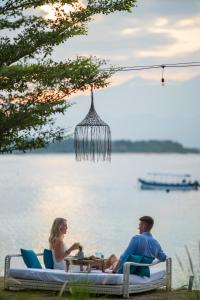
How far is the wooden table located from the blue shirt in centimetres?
30

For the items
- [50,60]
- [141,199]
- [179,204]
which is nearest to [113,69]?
[50,60]

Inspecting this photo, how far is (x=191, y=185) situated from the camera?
86.3 meters

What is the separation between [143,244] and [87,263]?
730 mm

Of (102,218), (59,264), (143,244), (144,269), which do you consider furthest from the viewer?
(102,218)

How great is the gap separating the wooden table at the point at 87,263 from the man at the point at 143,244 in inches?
8.0

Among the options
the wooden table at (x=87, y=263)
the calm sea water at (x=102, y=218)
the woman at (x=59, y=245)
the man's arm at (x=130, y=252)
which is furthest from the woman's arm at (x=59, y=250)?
the calm sea water at (x=102, y=218)

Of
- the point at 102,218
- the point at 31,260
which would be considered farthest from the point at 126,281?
the point at 102,218

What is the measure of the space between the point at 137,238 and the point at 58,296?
1.18 metres

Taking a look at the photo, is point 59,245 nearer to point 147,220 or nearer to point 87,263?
point 87,263

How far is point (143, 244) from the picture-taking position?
456 inches

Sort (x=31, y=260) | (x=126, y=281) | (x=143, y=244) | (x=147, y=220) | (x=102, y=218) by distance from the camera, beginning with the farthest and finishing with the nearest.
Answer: (x=102, y=218) < (x=31, y=260) < (x=143, y=244) < (x=147, y=220) < (x=126, y=281)

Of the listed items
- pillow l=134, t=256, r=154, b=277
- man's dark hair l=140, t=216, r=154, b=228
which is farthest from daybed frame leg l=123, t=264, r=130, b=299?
man's dark hair l=140, t=216, r=154, b=228

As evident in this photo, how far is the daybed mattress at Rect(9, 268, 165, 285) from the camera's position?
11.4 meters

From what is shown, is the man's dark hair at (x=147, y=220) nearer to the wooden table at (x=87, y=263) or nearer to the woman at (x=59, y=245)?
the wooden table at (x=87, y=263)
